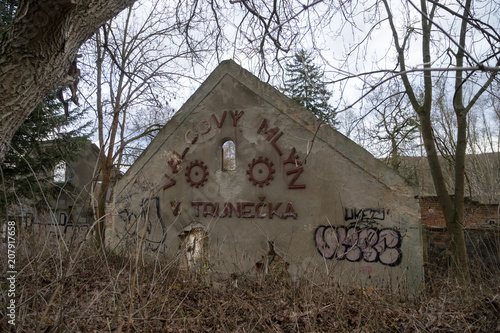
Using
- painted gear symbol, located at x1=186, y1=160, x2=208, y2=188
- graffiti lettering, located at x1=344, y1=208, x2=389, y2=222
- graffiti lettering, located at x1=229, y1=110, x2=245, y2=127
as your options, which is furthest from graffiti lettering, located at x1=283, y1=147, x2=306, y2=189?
painted gear symbol, located at x1=186, y1=160, x2=208, y2=188

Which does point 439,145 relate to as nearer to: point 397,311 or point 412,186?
point 412,186

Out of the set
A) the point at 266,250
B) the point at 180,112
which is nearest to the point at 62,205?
the point at 180,112

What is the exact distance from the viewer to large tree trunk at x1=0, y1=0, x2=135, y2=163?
2.57 metres

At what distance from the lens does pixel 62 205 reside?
19016 millimetres

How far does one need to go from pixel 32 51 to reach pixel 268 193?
496 cm

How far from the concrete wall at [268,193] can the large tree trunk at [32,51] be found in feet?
10.0

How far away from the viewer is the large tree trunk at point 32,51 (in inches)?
101

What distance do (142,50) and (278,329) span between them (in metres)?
12.0

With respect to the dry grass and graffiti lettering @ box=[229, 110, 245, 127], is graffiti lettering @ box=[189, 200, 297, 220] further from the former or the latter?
the dry grass

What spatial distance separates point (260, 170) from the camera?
277 inches

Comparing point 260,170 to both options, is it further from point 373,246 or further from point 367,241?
point 373,246

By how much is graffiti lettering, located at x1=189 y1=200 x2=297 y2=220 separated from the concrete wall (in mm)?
21

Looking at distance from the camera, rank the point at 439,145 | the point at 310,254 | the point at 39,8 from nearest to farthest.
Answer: the point at 39,8
the point at 310,254
the point at 439,145

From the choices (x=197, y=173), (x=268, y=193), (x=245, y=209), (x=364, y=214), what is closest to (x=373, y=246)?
(x=364, y=214)
